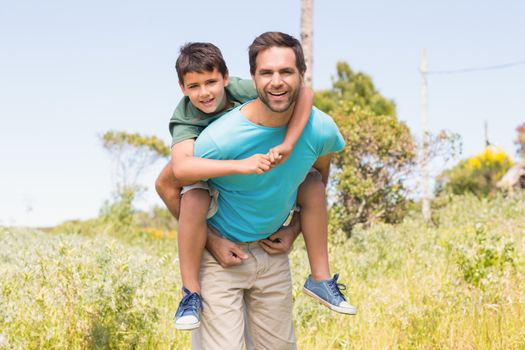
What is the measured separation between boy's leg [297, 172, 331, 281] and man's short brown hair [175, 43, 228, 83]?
665mm

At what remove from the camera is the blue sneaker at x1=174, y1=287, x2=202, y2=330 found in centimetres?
289

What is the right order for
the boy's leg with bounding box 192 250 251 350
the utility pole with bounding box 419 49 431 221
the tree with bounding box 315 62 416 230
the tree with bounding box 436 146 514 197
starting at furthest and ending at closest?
the tree with bounding box 436 146 514 197 < the utility pole with bounding box 419 49 431 221 < the tree with bounding box 315 62 416 230 < the boy's leg with bounding box 192 250 251 350

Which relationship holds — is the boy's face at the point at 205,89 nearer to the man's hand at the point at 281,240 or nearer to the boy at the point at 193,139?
the boy at the point at 193,139

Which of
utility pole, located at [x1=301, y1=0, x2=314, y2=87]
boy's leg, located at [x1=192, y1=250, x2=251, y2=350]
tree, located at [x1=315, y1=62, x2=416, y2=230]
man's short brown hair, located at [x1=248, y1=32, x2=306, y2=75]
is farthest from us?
tree, located at [x1=315, y1=62, x2=416, y2=230]

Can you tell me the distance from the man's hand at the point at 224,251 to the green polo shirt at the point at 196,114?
1.57 feet

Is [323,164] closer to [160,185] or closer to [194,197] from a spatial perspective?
[194,197]

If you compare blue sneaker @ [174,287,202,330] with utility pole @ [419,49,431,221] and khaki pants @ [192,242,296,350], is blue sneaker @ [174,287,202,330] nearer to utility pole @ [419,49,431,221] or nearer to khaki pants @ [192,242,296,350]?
khaki pants @ [192,242,296,350]

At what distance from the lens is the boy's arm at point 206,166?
2.69 metres

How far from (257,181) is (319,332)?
1982mm

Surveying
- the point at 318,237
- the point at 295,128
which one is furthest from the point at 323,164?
the point at 295,128

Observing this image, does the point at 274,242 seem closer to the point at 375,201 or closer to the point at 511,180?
the point at 375,201

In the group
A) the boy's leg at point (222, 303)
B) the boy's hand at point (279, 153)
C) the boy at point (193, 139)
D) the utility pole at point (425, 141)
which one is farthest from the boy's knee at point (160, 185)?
the utility pole at point (425, 141)

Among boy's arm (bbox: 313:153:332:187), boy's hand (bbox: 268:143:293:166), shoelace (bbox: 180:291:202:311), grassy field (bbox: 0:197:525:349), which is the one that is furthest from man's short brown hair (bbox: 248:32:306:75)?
grassy field (bbox: 0:197:525:349)

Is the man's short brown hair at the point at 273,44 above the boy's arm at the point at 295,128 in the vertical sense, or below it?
above
